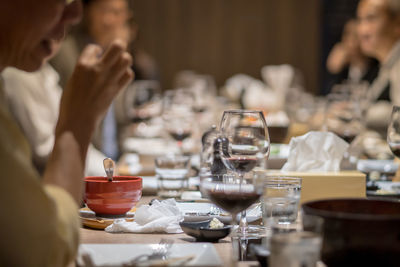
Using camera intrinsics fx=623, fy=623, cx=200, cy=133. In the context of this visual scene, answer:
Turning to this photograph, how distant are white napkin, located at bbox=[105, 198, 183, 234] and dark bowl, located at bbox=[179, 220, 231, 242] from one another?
62mm

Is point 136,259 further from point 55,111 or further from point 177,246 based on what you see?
point 55,111

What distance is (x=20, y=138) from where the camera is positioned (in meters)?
0.93

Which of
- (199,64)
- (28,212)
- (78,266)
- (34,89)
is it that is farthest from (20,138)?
(199,64)

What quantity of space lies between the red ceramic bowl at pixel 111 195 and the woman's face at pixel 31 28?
0.35 meters

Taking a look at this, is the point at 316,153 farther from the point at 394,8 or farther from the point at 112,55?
the point at 394,8

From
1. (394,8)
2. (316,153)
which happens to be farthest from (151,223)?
(394,8)

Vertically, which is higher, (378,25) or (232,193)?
(378,25)

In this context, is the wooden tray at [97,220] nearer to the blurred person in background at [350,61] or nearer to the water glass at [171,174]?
the water glass at [171,174]

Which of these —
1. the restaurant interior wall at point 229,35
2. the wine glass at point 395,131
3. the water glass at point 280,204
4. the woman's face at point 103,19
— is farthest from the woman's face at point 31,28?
the restaurant interior wall at point 229,35

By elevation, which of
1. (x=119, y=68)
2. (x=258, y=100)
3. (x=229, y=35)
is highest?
(x=229, y=35)

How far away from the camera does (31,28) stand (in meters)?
1.02

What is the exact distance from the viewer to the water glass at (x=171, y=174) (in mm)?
1892

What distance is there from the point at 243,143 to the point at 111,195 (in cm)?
32

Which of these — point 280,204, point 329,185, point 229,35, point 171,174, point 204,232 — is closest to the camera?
point 204,232
